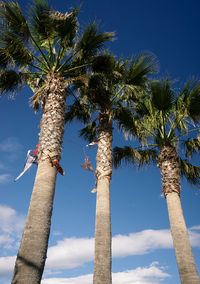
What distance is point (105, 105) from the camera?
31.6 feet

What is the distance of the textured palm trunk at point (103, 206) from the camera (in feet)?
21.0

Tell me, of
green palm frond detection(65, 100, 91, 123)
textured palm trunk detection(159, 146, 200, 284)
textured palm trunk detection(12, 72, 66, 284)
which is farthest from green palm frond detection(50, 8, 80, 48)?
textured palm trunk detection(159, 146, 200, 284)

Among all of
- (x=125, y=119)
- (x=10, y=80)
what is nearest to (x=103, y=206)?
(x=125, y=119)

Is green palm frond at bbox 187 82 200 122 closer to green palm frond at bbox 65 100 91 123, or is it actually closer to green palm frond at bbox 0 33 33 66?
green palm frond at bbox 65 100 91 123

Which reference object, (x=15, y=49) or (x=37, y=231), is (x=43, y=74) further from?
(x=37, y=231)

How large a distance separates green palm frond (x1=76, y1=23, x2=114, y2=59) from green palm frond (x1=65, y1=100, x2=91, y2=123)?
265cm

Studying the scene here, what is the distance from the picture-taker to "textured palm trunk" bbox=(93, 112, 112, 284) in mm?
6387

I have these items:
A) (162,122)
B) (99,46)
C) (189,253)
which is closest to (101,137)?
(162,122)

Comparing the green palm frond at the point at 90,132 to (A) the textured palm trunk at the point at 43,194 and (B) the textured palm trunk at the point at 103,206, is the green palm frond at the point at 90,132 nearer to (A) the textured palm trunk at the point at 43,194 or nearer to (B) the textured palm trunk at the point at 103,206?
(B) the textured palm trunk at the point at 103,206

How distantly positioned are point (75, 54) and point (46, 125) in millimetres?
3071

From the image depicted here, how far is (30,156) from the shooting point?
7055 millimetres

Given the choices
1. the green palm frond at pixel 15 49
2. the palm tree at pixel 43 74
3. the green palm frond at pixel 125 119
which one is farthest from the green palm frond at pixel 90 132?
the green palm frond at pixel 15 49

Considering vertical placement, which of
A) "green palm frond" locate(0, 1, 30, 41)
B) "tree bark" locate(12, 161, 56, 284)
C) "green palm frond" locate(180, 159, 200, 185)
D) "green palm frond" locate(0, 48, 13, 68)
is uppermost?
"green palm frond" locate(0, 1, 30, 41)

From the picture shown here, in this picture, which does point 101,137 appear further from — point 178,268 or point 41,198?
point 178,268
